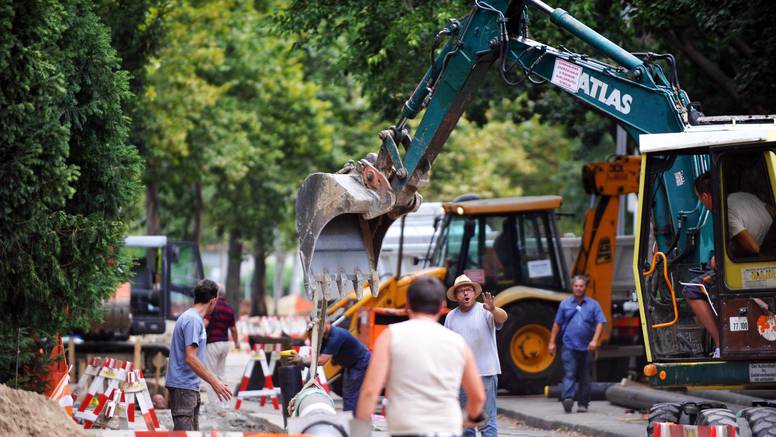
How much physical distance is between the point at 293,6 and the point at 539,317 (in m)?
6.27

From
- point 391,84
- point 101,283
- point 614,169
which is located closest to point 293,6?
point 391,84

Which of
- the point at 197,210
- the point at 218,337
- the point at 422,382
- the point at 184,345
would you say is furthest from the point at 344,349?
the point at 197,210

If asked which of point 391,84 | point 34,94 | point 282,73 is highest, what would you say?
point 282,73

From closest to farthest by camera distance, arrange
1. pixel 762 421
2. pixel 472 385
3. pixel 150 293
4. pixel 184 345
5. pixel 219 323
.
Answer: pixel 472 385 < pixel 762 421 < pixel 184 345 < pixel 219 323 < pixel 150 293

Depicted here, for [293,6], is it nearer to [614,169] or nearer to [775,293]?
[614,169]

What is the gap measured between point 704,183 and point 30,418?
609cm

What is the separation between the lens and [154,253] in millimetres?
28984

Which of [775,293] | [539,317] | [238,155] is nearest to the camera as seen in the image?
[775,293]

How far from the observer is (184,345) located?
11.4m

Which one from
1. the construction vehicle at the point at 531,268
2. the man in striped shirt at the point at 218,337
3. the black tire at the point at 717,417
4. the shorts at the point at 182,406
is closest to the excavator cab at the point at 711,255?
the black tire at the point at 717,417

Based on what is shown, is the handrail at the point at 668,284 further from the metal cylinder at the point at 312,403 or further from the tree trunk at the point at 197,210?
the tree trunk at the point at 197,210

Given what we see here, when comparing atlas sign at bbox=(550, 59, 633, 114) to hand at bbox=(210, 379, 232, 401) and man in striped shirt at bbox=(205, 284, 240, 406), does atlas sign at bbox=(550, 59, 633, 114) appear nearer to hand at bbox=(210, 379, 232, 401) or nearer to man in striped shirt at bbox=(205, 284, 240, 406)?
hand at bbox=(210, 379, 232, 401)

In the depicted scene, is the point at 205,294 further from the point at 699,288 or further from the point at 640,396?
the point at 640,396

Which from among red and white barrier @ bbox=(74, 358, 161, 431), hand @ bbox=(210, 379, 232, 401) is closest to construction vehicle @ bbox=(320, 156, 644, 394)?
red and white barrier @ bbox=(74, 358, 161, 431)
